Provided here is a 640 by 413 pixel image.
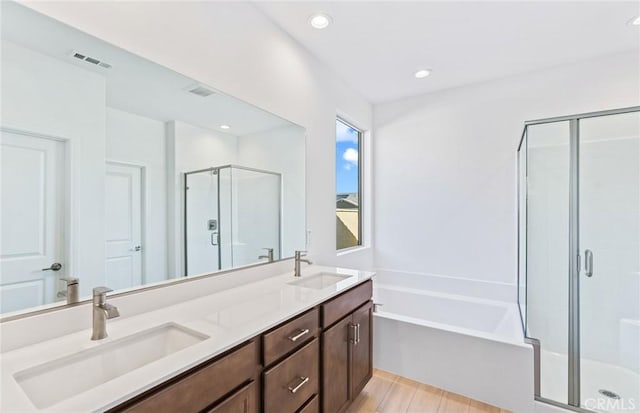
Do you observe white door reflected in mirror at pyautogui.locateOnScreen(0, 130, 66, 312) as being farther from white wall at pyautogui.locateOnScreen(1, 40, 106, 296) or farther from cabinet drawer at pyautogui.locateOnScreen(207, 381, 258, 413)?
cabinet drawer at pyautogui.locateOnScreen(207, 381, 258, 413)

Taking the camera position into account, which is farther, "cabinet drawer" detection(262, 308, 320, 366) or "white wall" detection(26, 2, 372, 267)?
"white wall" detection(26, 2, 372, 267)

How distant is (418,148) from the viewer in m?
3.44

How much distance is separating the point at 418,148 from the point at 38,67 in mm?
3254

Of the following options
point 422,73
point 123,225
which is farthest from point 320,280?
point 422,73

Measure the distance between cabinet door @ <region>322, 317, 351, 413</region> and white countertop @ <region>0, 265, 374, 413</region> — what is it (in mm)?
232

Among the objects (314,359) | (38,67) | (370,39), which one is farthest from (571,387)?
(38,67)

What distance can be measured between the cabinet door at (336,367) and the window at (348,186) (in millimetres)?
1390

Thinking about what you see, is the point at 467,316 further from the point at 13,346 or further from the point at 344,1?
the point at 13,346

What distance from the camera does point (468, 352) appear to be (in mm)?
2115

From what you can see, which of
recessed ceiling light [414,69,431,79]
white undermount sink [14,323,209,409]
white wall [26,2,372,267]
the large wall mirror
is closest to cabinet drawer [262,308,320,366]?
white undermount sink [14,323,209,409]

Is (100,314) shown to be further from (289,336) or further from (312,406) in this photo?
(312,406)

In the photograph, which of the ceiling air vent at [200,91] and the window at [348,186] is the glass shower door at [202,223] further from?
the window at [348,186]

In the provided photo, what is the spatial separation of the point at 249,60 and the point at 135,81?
79cm

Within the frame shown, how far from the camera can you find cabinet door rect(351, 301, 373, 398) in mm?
1829
